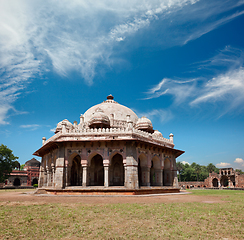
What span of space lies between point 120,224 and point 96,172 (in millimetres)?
16974

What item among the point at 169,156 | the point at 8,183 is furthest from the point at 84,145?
the point at 8,183

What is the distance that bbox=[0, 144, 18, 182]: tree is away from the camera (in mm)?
45997

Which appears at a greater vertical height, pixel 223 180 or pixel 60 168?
pixel 60 168

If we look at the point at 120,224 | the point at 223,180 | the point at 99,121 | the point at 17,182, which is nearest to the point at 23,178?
the point at 17,182

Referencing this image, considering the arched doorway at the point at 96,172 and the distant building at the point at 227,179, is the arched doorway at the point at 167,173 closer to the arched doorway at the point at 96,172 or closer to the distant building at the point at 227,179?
the arched doorway at the point at 96,172

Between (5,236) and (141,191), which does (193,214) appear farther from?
(141,191)

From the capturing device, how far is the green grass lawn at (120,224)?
21.6ft

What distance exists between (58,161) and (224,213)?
15966 millimetres

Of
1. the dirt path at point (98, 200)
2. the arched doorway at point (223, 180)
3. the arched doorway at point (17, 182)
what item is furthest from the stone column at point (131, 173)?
the arched doorway at point (223, 180)

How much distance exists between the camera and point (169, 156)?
26109 mm

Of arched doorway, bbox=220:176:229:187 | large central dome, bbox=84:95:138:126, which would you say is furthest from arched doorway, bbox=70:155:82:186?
arched doorway, bbox=220:176:229:187

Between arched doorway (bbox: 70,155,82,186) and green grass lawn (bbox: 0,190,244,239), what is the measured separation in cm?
1648

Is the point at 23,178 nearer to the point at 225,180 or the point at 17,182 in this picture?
the point at 17,182

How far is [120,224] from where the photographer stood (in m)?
7.59
